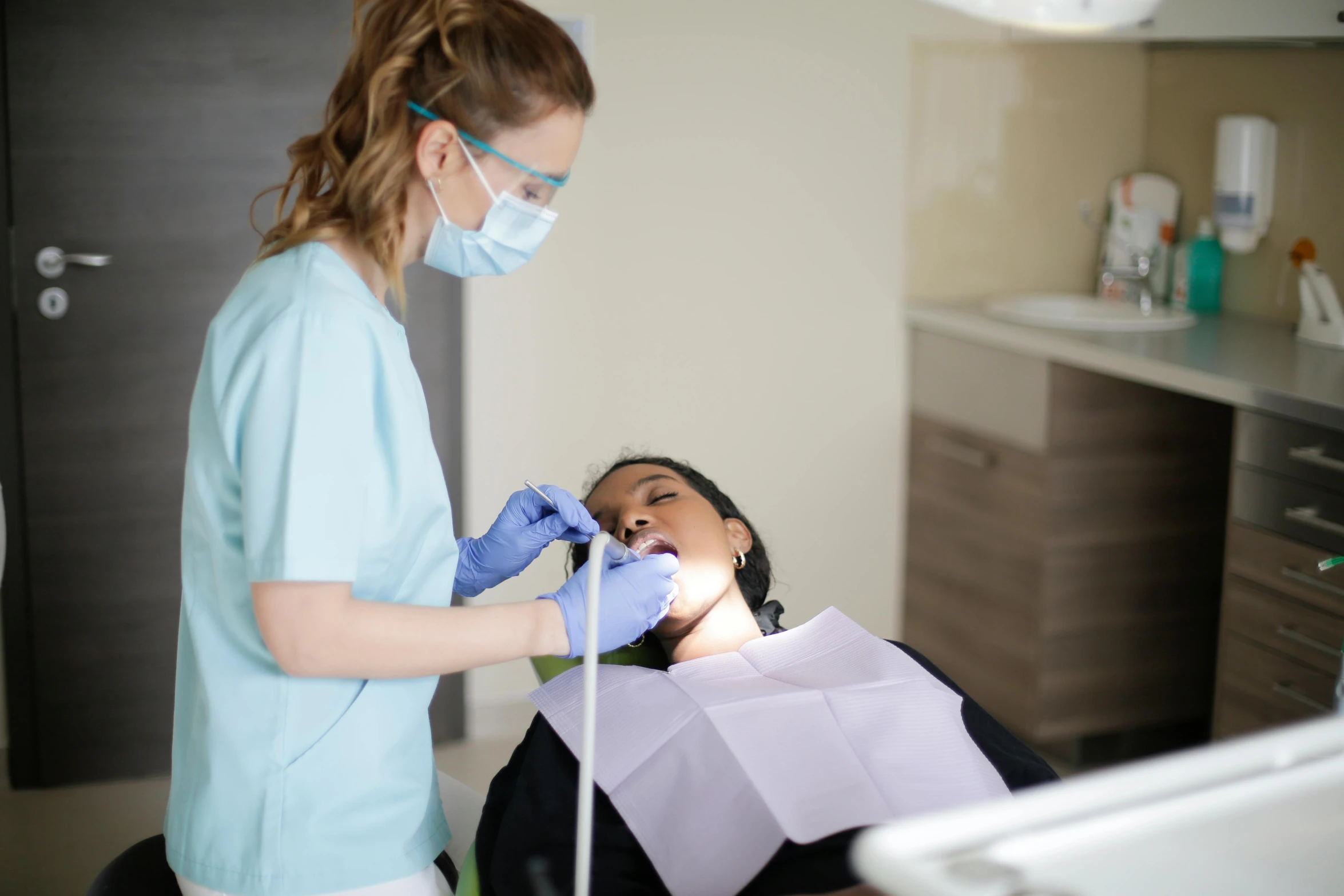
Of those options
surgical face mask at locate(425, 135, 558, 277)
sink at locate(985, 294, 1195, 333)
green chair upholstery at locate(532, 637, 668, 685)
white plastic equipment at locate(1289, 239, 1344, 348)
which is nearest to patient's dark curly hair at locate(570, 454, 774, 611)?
green chair upholstery at locate(532, 637, 668, 685)

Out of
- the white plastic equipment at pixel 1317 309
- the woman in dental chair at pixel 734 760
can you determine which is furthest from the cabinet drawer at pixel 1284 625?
the woman in dental chair at pixel 734 760

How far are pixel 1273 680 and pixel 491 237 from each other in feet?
5.74

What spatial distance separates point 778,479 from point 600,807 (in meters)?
1.78

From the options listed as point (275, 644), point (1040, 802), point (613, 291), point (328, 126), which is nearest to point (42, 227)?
point (613, 291)

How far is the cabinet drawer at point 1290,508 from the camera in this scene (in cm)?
215

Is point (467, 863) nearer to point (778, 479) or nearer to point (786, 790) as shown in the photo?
point (786, 790)

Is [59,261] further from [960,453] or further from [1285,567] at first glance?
[1285,567]

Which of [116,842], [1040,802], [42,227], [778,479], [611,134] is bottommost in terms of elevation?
[116,842]

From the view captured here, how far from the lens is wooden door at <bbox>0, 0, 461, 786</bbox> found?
2.51m

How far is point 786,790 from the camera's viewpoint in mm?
1376

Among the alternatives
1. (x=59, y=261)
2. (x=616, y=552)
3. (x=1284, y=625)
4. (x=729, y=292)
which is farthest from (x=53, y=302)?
(x=1284, y=625)

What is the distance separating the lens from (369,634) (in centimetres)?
105

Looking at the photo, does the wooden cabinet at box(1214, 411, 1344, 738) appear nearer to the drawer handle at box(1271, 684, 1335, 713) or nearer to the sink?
the drawer handle at box(1271, 684, 1335, 713)

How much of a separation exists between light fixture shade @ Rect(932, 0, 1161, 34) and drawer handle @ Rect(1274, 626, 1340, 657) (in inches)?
46.9
